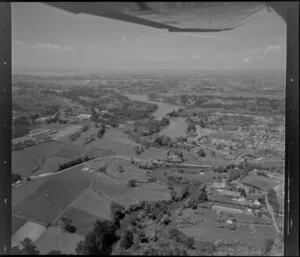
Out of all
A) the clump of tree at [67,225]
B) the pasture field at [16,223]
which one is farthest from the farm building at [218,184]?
the pasture field at [16,223]

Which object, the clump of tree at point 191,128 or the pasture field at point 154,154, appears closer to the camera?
the pasture field at point 154,154

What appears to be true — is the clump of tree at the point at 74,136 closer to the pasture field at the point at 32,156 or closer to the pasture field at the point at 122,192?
the pasture field at the point at 32,156

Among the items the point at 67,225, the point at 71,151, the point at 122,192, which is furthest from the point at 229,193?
the point at 71,151

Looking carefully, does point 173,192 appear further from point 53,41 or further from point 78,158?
point 53,41

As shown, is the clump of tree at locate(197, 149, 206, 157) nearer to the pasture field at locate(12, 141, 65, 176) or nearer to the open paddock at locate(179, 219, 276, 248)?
the open paddock at locate(179, 219, 276, 248)

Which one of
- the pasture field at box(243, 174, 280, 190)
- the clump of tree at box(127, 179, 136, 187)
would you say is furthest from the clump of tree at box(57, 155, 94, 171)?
the pasture field at box(243, 174, 280, 190)

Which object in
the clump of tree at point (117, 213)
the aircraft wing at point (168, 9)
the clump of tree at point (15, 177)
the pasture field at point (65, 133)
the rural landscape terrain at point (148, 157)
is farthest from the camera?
the pasture field at point (65, 133)

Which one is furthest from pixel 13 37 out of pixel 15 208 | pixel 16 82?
pixel 15 208
